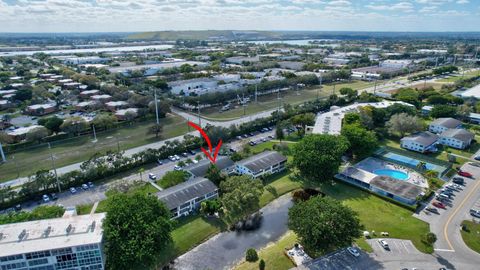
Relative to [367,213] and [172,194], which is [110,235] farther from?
[367,213]

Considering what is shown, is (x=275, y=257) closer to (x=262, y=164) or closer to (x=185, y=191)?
(x=185, y=191)

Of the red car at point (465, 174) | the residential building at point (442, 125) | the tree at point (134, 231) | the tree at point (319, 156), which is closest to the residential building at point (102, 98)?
the tree at point (319, 156)

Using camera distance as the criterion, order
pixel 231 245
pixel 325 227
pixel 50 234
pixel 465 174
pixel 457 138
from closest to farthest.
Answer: pixel 50 234 < pixel 325 227 < pixel 231 245 < pixel 465 174 < pixel 457 138

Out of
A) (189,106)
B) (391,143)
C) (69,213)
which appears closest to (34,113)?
(189,106)

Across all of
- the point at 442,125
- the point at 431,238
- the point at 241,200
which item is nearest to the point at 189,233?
the point at 241,200

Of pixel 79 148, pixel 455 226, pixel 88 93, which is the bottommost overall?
pixel 455 226

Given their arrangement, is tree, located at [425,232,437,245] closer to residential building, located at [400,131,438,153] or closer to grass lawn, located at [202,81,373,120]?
residential building, located at [400,131,438,153]
